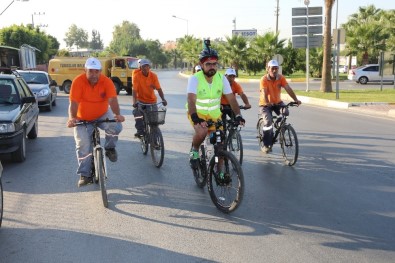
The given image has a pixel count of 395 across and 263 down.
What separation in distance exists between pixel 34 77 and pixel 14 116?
1148 cm

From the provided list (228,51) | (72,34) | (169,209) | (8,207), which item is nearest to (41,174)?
(8,207)

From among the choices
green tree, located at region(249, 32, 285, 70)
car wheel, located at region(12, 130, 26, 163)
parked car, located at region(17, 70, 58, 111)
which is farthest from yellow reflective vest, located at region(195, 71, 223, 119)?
green tree, located at region(249, 32, 285, 70)

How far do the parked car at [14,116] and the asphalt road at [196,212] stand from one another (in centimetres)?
34

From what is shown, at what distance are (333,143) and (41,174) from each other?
6054 mm

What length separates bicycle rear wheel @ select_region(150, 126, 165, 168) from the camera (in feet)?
24.9

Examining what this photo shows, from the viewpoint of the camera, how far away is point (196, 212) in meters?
5.29

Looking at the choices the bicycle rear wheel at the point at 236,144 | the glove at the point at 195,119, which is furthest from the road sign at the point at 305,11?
the glove at the point at 195,119

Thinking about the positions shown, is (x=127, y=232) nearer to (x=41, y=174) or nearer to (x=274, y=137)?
(x=41, y=174)

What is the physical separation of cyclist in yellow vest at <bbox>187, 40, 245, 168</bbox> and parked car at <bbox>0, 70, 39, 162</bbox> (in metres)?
3.49

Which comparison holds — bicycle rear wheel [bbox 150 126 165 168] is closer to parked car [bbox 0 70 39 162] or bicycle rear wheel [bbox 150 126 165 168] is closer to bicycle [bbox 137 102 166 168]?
bicycle [bbox 137 102 166 168]

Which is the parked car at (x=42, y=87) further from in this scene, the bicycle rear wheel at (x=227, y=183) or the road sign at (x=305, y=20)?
the road sign at (x=305, y=20)

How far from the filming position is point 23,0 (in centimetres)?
4222

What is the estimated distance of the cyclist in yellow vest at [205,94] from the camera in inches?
212

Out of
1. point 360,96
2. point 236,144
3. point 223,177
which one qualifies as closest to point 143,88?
point 236,144
